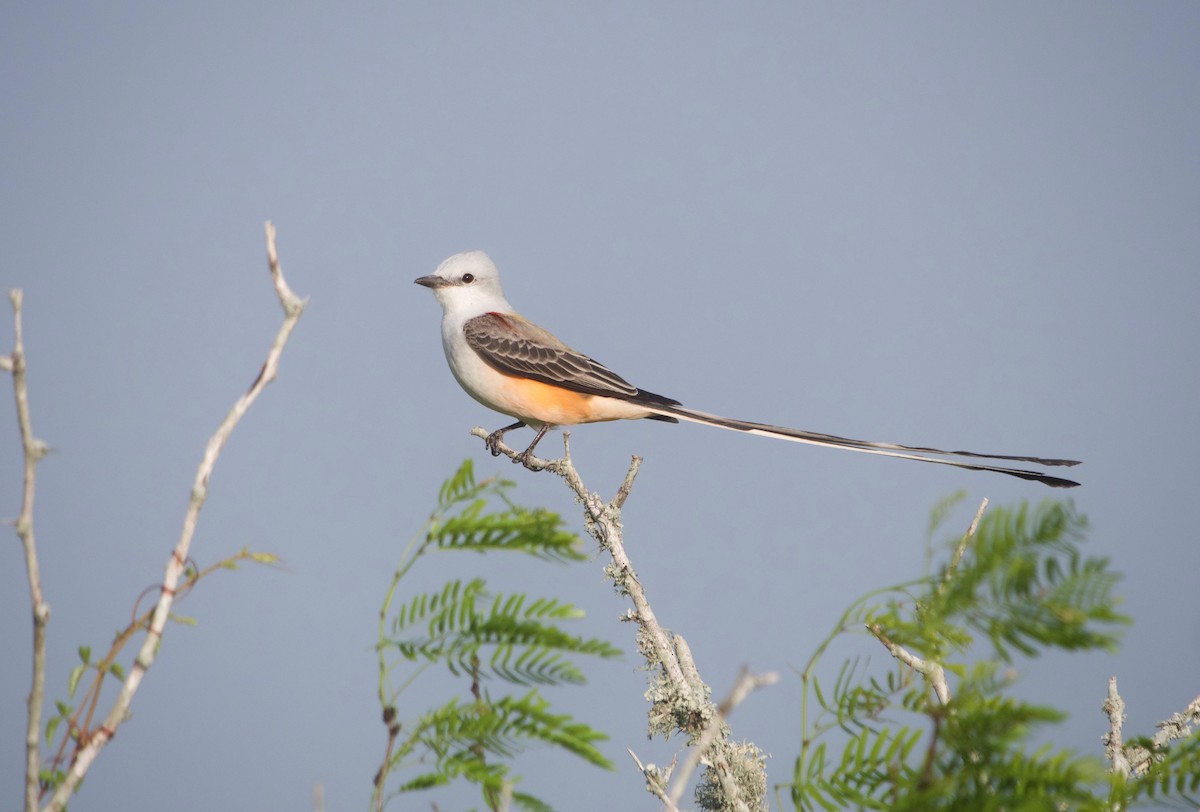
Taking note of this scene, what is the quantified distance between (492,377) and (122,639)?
11.3ft

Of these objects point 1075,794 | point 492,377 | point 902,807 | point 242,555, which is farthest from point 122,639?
point 492,377

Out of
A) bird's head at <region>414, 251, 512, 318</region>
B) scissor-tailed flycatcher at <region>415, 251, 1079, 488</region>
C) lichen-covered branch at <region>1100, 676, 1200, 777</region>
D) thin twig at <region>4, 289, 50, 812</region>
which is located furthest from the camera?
bird's head at <region>414, 251, 512, 318</region>

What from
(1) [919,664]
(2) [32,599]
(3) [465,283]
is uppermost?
(3) [465,283]

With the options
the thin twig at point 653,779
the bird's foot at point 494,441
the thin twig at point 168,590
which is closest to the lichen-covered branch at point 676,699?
the thin twig at point 653,779

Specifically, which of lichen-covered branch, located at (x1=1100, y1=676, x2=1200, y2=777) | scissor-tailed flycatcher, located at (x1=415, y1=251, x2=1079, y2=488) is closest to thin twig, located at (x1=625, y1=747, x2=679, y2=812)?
lichen-covered branch, located at (x1=1100, y1=676, x2=1200, y2=777)

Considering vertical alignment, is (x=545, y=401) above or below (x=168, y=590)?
above

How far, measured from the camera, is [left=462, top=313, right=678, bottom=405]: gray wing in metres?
4.50

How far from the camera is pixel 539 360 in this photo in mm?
4645

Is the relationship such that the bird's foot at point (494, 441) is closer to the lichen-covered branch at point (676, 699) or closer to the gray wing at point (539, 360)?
the gray wing at point (539, 360)

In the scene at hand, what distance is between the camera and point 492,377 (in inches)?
180

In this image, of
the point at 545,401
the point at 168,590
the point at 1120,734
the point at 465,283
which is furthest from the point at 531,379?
the point at 168,590

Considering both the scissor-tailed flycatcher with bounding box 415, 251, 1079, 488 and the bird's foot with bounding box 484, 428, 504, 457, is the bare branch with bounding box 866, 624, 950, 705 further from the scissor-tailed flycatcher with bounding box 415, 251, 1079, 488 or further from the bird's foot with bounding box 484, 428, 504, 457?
the bird's foot with bounding box 484, 428, 504, 457

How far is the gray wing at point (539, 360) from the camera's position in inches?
177

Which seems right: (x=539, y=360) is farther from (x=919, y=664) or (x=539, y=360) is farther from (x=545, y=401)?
(x=919, y=664)
